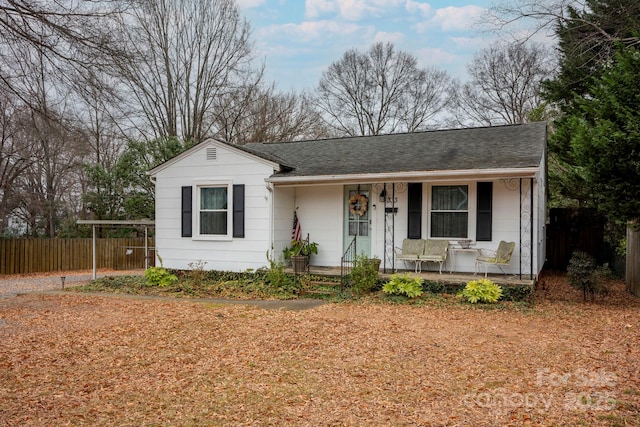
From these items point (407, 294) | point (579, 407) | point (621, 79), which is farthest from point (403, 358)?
point (621, 79)

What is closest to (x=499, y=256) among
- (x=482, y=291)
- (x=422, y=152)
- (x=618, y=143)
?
(x=482, y=291)

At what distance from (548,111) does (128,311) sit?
19.1 metres

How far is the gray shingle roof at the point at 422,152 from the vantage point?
958 cm

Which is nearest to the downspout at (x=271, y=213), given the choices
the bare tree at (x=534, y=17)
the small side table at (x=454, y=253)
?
the small side table at (x=454, y=253)

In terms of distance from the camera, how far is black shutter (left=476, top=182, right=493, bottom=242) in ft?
31.7

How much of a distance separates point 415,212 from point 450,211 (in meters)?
0.79

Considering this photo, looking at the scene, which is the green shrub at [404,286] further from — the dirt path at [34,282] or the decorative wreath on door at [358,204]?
the dirt path at [34,282]

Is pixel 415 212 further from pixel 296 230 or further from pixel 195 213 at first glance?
pixel 195 213

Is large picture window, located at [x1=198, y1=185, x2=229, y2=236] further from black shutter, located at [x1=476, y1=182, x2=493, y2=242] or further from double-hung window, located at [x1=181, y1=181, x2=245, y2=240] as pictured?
black shutter, located at [x1=476, y1=182, x2=493, y2=242]

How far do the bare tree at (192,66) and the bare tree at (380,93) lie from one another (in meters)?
6.15

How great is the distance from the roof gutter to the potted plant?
1564 mm

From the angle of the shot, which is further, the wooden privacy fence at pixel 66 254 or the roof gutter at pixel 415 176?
the wooden privacy fence at pixel 66 254

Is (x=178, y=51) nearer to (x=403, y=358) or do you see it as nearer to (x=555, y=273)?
(x=555, y=273)

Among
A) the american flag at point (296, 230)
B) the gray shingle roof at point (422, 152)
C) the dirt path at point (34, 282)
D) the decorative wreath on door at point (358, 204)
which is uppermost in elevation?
the gray shingle roof at point (422, 152)
